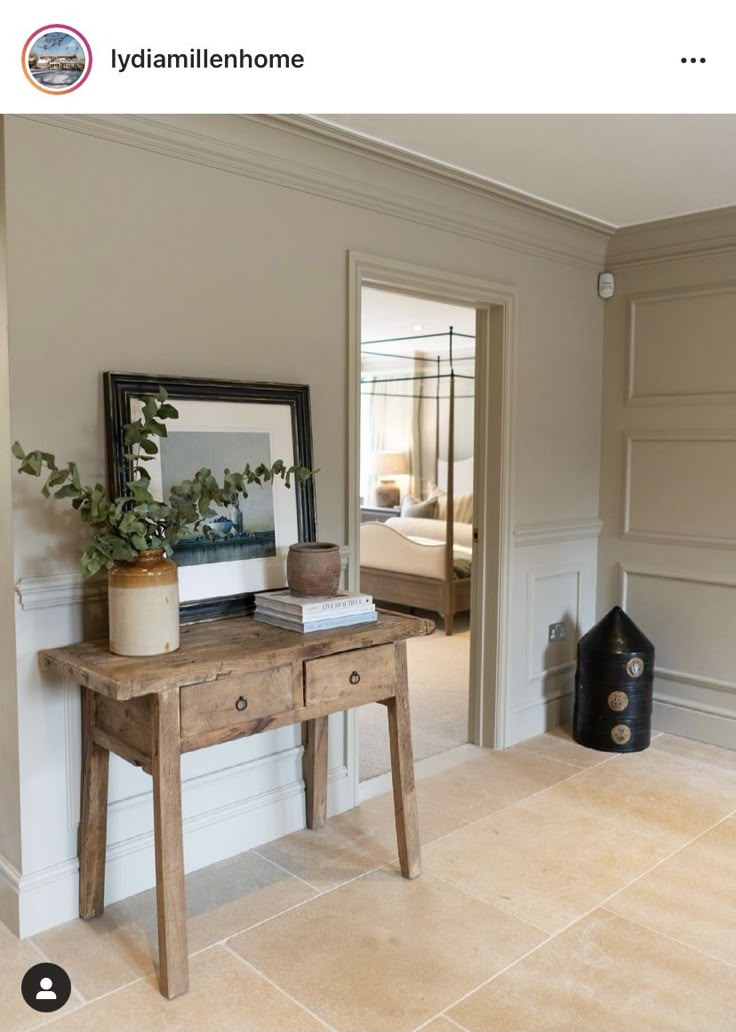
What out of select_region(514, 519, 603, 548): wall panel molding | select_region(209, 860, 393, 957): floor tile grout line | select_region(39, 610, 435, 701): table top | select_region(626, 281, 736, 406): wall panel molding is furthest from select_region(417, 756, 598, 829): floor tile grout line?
select_region(626, 281, 736, 406): wall panel molding

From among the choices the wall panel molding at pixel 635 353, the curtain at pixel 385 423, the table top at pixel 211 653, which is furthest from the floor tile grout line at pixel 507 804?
the curtain at pixel 385 423

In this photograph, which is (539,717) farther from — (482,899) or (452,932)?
(452,932)

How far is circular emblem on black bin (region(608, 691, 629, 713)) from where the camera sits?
12.2 feet

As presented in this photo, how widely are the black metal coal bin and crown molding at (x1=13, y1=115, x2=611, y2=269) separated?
167 cm

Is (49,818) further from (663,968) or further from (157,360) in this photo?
(663,968)

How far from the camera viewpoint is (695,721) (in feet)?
12.9

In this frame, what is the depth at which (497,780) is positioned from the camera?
3.46 m

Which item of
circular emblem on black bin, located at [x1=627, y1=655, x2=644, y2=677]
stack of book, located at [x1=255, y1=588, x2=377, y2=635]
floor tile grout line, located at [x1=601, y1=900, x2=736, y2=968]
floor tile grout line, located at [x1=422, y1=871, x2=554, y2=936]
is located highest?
stack of book, located at [x1=255, y1=588, x2=377, y2=635]

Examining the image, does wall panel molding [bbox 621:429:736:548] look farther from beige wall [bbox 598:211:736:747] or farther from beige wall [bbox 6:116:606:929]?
beige wall [bbox 6:116:606:929]

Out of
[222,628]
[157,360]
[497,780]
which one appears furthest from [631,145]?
[497,780]

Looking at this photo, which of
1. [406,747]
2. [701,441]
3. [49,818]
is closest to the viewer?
[49,818]

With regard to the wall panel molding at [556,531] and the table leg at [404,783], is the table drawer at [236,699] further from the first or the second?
the wall panel molding at [556,531]
